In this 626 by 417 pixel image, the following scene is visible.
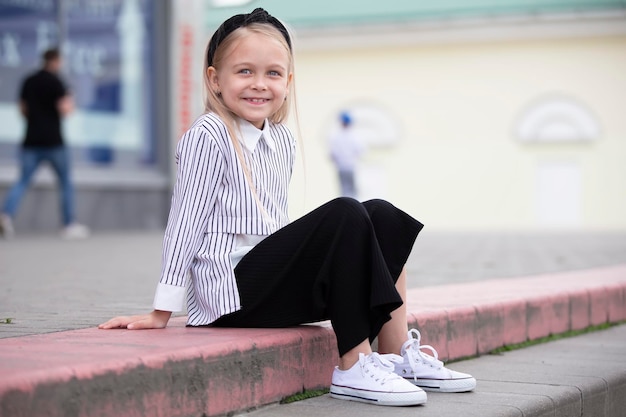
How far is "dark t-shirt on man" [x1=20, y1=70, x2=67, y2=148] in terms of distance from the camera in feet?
35.9

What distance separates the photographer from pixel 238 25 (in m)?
3.58

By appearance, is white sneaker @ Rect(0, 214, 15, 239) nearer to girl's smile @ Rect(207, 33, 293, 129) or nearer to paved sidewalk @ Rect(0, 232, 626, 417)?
paved sidewalk @ Rect(0, 232, 626, 417)

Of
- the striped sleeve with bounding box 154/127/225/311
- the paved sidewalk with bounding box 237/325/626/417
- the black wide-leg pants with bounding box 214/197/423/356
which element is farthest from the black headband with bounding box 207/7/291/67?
the paved sidewalk with bounding box 237/325/626/417

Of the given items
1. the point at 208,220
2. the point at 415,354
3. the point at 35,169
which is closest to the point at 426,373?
the point at 415,354

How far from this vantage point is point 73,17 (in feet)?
42.3

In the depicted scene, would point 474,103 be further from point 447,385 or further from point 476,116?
point 447,385

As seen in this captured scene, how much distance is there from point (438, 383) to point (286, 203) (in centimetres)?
77

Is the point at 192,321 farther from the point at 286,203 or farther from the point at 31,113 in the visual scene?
the point at 31,113

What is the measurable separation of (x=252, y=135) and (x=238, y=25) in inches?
13.9

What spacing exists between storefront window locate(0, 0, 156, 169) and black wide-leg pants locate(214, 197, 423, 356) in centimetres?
941

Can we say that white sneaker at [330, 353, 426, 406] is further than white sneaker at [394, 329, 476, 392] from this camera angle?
No

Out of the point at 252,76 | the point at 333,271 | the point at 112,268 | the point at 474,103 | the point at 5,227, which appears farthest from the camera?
the point at 474,103

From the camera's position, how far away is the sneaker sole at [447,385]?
11.3ft

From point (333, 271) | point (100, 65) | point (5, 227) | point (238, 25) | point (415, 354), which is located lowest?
point (415, 354)
